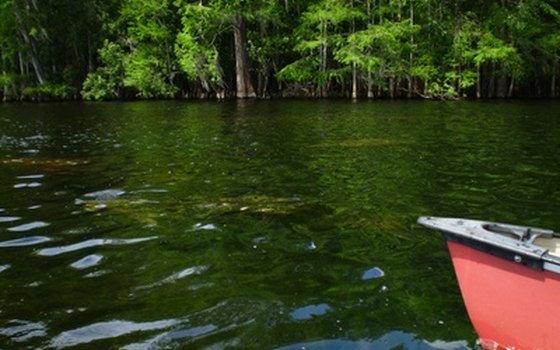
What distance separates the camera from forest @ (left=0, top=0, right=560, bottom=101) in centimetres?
3962

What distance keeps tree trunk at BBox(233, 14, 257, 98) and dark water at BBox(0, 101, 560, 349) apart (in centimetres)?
2720

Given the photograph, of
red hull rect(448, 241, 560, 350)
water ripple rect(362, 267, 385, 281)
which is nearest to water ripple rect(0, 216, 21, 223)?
water ripple rect(362, 267, 385, 281)

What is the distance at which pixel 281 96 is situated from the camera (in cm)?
4672

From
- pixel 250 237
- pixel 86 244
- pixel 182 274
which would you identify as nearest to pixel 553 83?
pixel 250 237

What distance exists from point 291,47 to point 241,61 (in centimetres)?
453

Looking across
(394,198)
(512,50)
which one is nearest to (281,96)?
(512,50)

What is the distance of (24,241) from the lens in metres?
7.64

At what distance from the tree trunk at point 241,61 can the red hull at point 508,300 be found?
4015cm

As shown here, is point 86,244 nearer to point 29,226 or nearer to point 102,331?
point 29,226

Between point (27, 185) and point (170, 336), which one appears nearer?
point (170, 336)

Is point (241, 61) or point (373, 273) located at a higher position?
point (241, 61)

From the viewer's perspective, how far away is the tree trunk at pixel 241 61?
4281 centimetres

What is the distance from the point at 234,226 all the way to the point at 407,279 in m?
2.97

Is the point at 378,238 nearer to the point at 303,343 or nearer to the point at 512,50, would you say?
the point at 303,343
